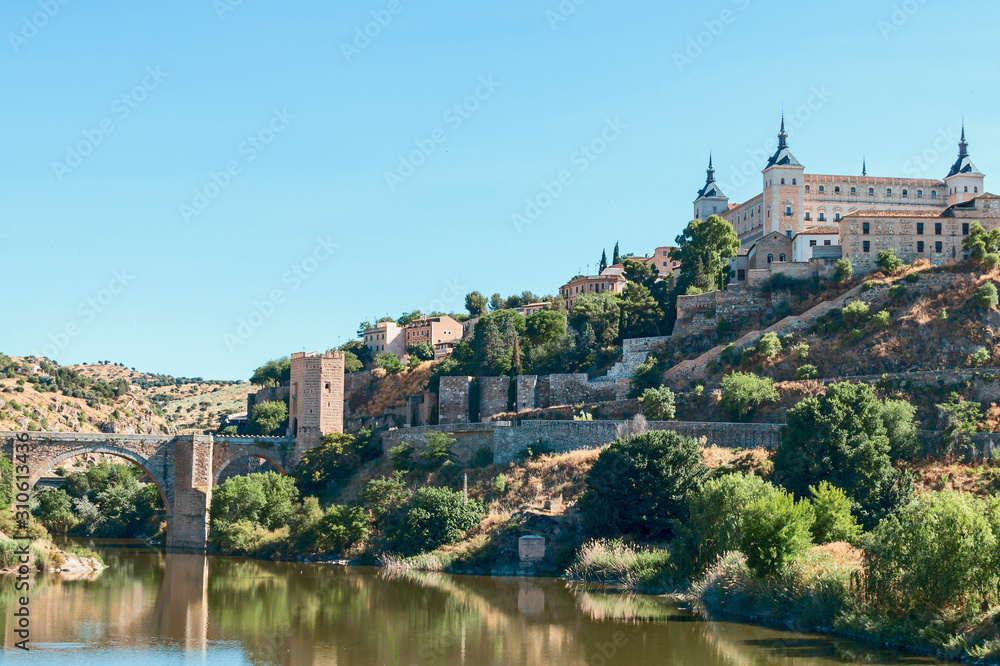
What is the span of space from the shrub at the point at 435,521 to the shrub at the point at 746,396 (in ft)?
39.3

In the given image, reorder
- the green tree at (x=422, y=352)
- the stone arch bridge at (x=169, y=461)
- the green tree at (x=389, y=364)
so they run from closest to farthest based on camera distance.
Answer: the stone arch bridge at (x=169, y=461)
the green tree at (x=389, y=364)
the green tree at (x=422, y=352)

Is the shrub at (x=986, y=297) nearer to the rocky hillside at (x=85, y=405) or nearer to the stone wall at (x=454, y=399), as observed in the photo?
the stone wall at (x=454, y=399)

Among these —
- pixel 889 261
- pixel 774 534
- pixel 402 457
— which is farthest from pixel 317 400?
pixel 774 534

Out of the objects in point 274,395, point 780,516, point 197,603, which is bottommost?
point 197,603

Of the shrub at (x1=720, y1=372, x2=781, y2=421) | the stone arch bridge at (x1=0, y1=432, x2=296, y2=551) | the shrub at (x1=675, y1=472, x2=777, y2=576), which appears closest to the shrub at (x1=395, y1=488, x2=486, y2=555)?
the shrub at (x1=675, y1=472, x2=777, y2=576)

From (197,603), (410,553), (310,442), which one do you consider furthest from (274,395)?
(197,603)

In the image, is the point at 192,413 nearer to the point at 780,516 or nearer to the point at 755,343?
the point at 755,343

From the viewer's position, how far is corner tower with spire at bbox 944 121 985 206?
225 ft

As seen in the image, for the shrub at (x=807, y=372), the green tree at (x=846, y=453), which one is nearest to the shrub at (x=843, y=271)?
the shrub at (x=807, y=372)

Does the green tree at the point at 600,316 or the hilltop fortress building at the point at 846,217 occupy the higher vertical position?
the hilltop fortress building at the point at 846,217

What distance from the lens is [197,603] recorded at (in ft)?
116

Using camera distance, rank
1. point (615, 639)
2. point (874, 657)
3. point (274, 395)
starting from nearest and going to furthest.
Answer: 1. point (874, 657)
2. point (615, 639)
3. point (274, 395)

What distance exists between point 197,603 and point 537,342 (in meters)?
35.5

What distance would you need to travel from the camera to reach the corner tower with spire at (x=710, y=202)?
77938mm
